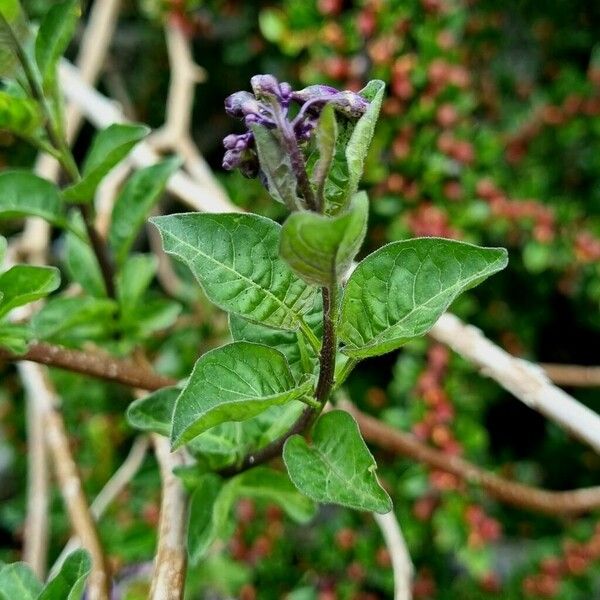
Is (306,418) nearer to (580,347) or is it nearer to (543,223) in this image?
(543,223)

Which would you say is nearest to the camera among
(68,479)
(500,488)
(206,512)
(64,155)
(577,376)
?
(206,512)

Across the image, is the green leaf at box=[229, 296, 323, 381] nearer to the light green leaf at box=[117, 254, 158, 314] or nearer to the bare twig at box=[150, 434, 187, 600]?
the bare twig at box=[150, 434, 187, 600]

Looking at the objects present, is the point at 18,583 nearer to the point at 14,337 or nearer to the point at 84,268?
the point at 14,337

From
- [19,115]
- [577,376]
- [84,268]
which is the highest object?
[19,115]

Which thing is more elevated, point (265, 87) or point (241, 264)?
point (265, 87)

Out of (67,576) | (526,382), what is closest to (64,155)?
(67,576)

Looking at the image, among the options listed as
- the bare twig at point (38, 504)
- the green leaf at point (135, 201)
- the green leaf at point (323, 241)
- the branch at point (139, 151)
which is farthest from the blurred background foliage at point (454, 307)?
the green leaf at point (323, 241)

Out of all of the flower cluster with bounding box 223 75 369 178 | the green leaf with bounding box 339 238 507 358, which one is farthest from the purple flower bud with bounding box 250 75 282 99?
the green leaf with bounding box 339 238 507 358

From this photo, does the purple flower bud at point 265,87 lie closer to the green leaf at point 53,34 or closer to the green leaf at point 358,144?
the green leaf at point 358,144
